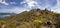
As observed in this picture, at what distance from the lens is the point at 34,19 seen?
10.2ft

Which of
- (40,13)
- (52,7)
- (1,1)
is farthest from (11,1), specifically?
(52,7)

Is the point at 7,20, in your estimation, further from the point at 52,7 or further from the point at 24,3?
the point at 52,7

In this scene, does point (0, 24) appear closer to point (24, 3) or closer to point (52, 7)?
point (24, 3)

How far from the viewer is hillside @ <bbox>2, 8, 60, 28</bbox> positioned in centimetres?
303

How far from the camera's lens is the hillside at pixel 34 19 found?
3033 millimetres

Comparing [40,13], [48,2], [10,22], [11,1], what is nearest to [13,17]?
[10,22]

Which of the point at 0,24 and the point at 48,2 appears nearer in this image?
the point at 0,24

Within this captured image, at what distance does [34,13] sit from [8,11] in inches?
20.1

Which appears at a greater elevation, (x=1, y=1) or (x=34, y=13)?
(x=1, y=1)

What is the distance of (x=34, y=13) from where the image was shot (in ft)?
10.3

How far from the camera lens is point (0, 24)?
3.01 meters

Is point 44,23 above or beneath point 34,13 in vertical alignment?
beneath

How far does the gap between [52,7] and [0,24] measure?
1.08 meters

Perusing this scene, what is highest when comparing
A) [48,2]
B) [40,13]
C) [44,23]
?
[48,2]
